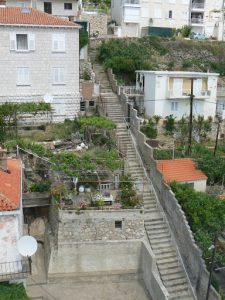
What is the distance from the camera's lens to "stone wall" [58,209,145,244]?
23344mm

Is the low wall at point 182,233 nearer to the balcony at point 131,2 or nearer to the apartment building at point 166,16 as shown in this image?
the apartment building at point 166,16

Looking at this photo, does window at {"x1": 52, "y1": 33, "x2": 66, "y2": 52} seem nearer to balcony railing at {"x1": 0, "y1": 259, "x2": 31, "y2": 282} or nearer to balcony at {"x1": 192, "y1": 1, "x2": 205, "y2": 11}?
balcony railing at {"x1": 0, "y1": 259, "x2": 31, "y2": 282}

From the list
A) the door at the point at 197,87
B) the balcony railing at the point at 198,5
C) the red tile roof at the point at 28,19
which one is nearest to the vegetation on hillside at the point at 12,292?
the red tile roof at the point at 28,19

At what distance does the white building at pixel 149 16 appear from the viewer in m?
57.5

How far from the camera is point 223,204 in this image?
2486 centimetres

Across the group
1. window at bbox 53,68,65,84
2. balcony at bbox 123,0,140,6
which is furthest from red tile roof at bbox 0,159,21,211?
balcony at bbox 123,0,140,6

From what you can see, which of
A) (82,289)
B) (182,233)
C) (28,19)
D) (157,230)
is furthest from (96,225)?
(28,19)

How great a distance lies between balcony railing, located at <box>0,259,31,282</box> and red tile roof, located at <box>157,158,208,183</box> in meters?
12.7

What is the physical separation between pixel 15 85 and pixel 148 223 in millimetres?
17684

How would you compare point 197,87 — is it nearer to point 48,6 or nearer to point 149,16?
point 149,16

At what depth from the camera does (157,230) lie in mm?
25875

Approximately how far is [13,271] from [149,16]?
49.7m

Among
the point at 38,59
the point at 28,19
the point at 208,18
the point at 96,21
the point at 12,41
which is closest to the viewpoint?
the point at 12,41

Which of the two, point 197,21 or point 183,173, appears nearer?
point 183,173
